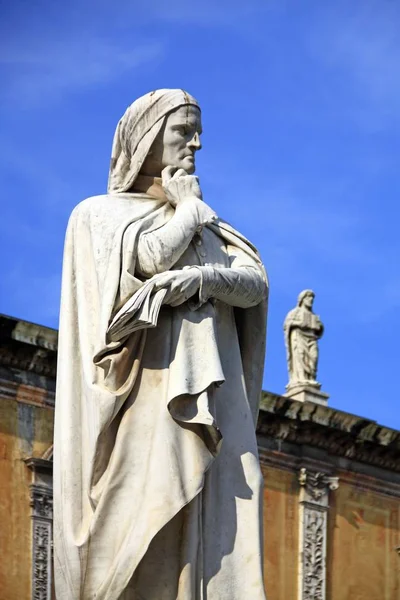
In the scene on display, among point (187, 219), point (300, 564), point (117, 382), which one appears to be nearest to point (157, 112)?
point (187, 219)

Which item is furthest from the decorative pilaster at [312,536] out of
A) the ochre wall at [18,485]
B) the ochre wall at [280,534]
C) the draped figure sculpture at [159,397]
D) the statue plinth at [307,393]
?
the draped figure sculpture at [159,397]

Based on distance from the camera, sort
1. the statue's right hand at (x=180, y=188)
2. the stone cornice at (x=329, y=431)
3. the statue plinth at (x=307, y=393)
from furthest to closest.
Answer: the statue plinth at (x=307, y=393) < the stone cornice at (x=329, y=431) < the statue's right hand at (x=180, y=188)

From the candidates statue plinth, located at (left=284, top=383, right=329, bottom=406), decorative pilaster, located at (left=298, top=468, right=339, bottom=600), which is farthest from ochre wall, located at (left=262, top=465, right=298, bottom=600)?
statue plinth, located at (left=284, top=383, right=329, bottom=406)

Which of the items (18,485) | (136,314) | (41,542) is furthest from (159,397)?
(18,485)

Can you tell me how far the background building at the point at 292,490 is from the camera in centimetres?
3300

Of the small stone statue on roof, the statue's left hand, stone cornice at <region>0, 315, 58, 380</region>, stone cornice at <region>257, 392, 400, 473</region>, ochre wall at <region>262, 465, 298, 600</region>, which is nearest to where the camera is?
the statue's left hand

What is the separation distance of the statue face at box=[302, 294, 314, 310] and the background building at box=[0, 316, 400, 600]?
5.99 ft

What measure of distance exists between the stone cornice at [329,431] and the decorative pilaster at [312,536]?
23.5 inches

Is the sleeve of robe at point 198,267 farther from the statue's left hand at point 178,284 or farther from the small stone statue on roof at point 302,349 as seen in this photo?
the small stone statue on roof at point 302,349

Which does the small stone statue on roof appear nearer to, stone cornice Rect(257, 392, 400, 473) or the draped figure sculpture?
stone cornice Rect(257, 392, 400, 473)

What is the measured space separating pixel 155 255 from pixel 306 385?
29.3 metres

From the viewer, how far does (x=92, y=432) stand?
28.4 ft

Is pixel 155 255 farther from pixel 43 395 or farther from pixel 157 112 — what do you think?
pixel 43 395

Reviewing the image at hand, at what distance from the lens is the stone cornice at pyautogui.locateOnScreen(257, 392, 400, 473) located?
1469 inches
